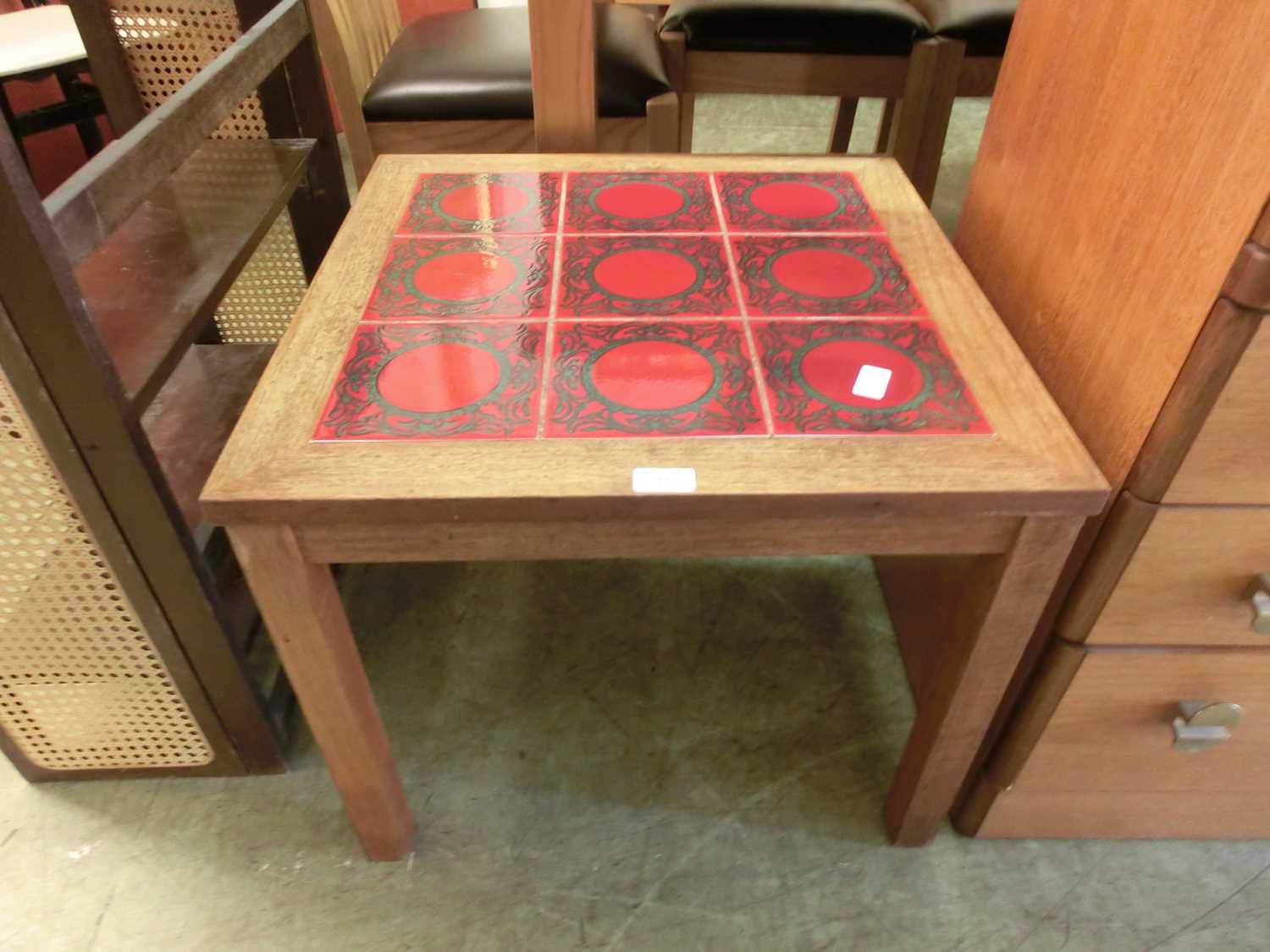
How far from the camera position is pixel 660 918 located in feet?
2.89

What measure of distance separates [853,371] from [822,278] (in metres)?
0.15

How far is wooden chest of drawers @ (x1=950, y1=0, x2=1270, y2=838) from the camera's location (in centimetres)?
56

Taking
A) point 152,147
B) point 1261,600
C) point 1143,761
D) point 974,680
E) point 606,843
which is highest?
point 152,147

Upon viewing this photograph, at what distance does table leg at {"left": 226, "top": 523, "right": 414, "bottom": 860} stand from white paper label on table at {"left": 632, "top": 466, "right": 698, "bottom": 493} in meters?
0.26

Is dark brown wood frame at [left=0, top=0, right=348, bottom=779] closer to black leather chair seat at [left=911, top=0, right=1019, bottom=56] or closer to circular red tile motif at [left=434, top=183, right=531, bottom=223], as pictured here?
circular red tile motif at [left=434, top=183, right=531, bottom=223]

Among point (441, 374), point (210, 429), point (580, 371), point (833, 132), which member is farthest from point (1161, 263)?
point (833, 132)

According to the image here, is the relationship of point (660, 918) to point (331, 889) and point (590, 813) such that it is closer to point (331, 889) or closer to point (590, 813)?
point (590, 813)

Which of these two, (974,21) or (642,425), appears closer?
(642,425)

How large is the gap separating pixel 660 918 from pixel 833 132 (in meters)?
1.81

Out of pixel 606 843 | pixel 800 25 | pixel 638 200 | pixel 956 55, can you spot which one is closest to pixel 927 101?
pixel 956 55

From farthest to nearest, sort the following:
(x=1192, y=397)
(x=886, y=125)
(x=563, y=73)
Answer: (x=886, y=125), (x=563, y=73), (x=1192, y=397)

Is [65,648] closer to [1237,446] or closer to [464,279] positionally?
[464,279]

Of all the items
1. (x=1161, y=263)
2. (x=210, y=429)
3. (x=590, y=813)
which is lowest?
(x=590, y=813)

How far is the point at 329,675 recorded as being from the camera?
0.73 meters
